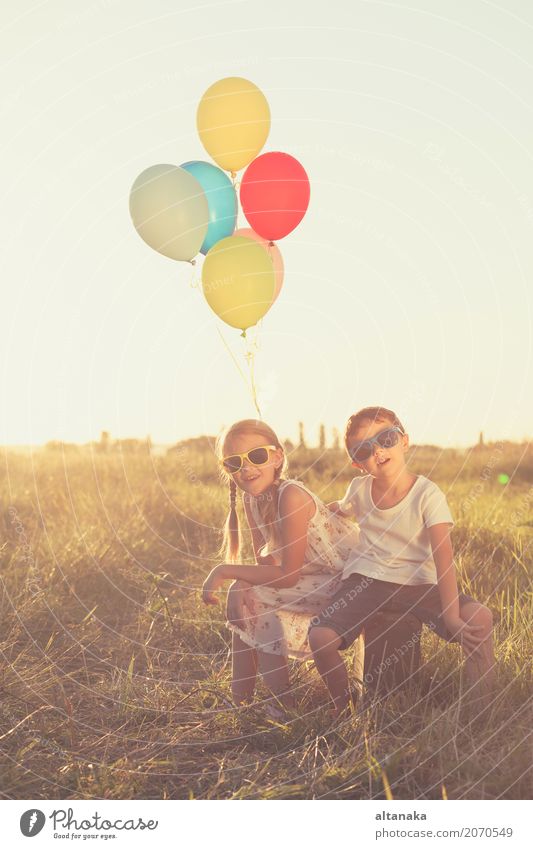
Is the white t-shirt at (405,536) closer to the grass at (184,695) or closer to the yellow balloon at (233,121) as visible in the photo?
the grass at (184,695)

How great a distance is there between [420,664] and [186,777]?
1.18 m

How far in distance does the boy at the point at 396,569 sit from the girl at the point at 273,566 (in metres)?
0.20

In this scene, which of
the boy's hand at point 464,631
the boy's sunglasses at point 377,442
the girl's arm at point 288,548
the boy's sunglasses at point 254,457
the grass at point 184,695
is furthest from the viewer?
the boy's sunglasses at point 254,457

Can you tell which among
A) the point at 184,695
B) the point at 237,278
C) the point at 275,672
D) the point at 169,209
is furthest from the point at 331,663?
the point at 169,209

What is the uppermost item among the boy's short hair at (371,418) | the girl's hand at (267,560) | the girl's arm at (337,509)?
the boy's short hair at (371,418)

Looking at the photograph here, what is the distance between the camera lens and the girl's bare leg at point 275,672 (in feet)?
13.6

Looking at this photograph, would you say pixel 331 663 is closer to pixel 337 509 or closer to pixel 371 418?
pixel 337 509

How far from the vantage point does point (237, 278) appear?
5266mm

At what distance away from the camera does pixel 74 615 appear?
5.62 m

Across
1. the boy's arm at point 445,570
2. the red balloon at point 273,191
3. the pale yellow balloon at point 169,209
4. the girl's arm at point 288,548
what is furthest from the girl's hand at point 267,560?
the red balloon at point 273,191

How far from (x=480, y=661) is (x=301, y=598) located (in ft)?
3.00
